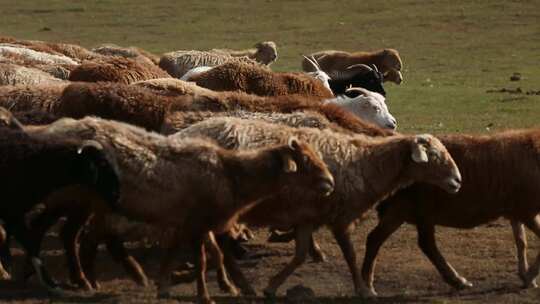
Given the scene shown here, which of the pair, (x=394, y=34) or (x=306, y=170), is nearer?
(x=306, y=170)

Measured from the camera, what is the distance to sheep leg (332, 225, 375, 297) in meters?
10.5

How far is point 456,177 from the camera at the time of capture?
34.8 ft

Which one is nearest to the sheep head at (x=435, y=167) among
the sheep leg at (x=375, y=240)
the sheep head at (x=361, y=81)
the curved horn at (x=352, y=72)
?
the sheep leg at (x=375, y=240)

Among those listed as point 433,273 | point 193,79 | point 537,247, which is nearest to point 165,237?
point 433,273

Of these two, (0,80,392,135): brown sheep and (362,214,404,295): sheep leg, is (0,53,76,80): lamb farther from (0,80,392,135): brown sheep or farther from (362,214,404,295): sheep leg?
(362,214,404,295): sheep leg

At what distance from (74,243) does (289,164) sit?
2.07m

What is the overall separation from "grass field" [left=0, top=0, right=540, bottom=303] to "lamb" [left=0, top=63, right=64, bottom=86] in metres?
7.21

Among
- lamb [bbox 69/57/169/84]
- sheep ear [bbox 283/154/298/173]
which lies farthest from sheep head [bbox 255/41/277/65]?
sheep ear [bbox 283/154/298/173]

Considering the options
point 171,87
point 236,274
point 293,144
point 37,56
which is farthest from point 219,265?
point 37,56

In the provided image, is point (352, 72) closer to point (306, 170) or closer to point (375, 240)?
point (375, 240)

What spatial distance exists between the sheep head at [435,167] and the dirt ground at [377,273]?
973 mm

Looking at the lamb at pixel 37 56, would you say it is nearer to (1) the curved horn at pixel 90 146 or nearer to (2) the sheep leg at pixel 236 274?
(2) the sheep leg at pixel 236 274

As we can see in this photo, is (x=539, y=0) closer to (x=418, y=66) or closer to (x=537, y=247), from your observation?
(x=418, y=66)

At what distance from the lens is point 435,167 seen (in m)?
10.6
